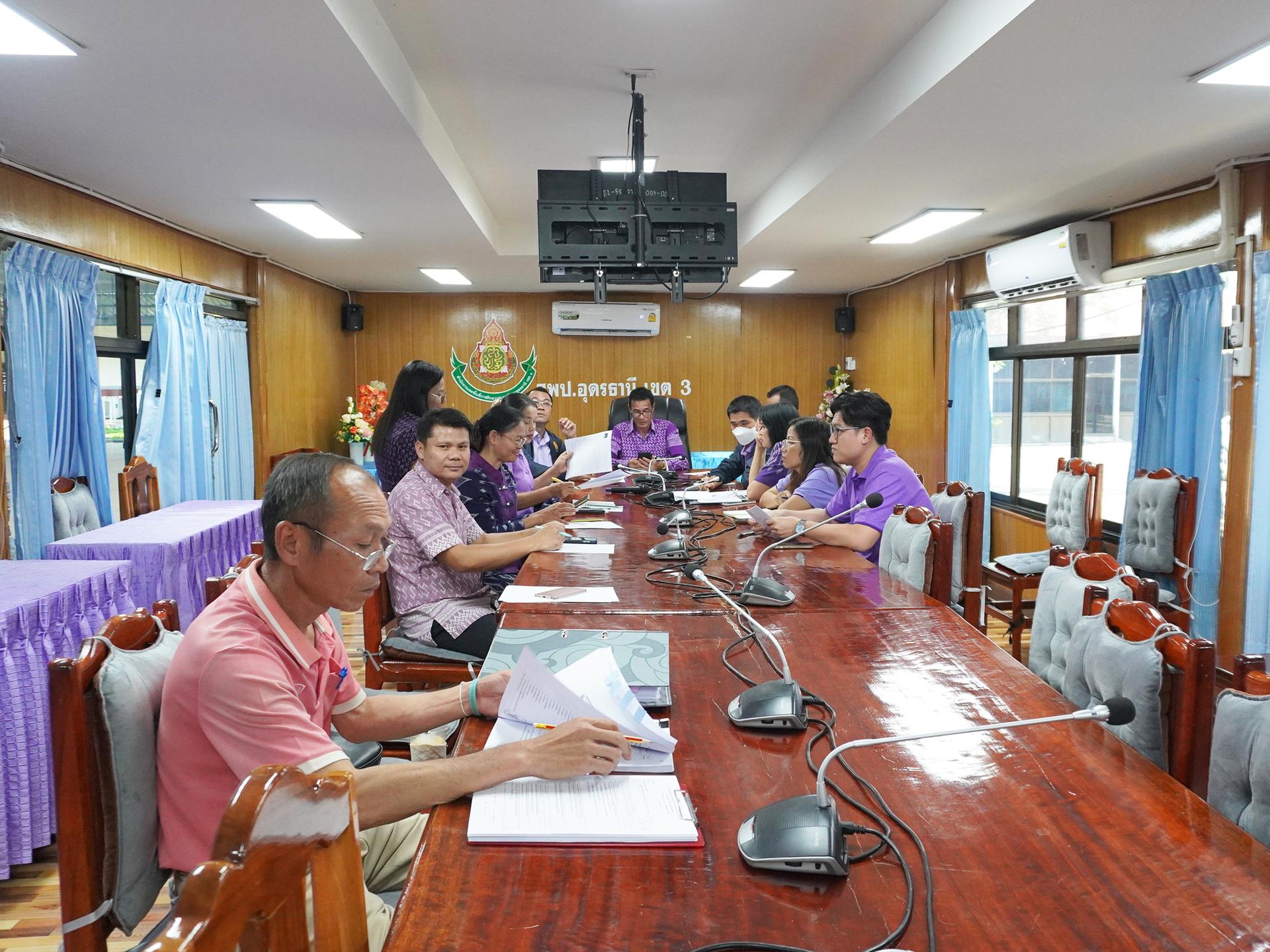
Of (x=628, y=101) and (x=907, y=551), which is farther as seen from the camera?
(x=628, y=101)

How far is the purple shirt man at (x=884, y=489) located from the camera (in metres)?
3.20

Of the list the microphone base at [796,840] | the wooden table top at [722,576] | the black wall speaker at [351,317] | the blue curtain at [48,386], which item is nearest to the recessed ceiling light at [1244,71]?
the wooden table top at [722,576]

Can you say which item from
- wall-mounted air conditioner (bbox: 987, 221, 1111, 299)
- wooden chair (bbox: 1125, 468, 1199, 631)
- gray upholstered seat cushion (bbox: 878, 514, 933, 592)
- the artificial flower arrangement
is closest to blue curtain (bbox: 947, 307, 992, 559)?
wall-mounted air conditioner (bbox: 987, 221, 1111, 299)

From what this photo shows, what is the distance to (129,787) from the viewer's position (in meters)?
1.17

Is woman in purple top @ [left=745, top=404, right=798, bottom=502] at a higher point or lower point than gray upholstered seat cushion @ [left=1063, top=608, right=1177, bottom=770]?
higher

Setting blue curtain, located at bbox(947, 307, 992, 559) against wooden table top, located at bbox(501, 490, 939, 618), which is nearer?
wooden table top, located at bbox(501, 490, 939, 618)

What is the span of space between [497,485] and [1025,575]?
2603 millimetres

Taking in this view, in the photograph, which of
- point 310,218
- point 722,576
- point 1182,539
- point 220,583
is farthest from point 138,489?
point 1182,539

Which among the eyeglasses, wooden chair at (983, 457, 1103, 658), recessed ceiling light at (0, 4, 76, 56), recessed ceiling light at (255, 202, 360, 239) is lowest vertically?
wooden chair at (983, 457, 1103, 658)

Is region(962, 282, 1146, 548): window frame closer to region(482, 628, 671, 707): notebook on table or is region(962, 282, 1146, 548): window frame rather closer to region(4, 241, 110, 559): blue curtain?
region(482, 628, 671, 707): notebook on table

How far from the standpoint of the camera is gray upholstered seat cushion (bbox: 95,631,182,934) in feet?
3.77

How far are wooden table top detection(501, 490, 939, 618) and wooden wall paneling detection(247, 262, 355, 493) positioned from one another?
3.84 m

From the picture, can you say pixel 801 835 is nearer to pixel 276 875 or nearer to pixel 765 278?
pixel 276 875

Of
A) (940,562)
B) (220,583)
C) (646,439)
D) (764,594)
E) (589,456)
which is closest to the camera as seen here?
(220,583)
